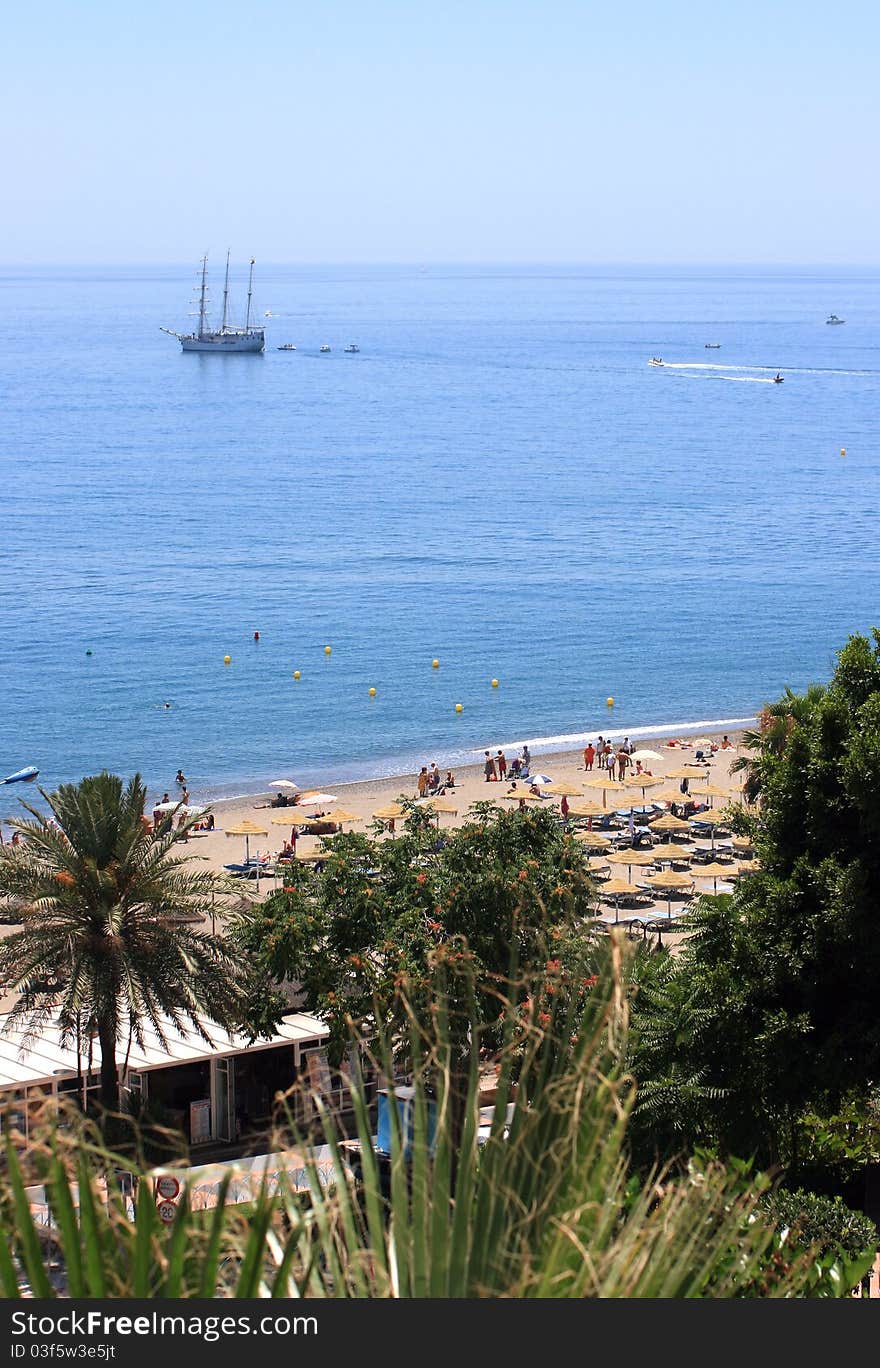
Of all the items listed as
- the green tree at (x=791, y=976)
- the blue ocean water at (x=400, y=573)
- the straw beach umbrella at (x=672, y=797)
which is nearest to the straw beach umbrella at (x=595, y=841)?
the straw beach umbrella at (x=672, y=797)

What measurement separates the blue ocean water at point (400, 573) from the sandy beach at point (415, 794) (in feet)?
8.89

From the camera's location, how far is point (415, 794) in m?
44.7

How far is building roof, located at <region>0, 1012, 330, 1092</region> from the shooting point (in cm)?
1844

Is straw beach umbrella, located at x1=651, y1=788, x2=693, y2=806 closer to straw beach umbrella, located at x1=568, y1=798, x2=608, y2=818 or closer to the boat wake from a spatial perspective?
straw beach umbrella, located at x1=568, y1=798, x2=608, y2=818

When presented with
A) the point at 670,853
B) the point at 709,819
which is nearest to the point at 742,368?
the point at 709,819

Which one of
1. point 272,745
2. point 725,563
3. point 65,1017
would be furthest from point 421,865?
point 725,563

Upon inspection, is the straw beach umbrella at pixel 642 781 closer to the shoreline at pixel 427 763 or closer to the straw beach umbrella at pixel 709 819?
the straw beach umbrella at pixel 709 819

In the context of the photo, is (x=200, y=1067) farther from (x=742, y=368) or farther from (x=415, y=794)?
(x=742, y=368)

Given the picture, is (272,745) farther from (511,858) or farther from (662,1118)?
(662,1118)

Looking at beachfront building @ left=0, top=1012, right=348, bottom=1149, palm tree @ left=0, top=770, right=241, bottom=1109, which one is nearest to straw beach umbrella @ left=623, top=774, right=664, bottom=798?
beachfront building @ left=0, top=1012, right=348, bottom=1149

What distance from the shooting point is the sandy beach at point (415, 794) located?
38.9 m

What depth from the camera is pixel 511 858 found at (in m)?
19.2

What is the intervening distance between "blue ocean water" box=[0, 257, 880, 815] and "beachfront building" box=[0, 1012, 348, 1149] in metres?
28.4

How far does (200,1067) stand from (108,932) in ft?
8.99
